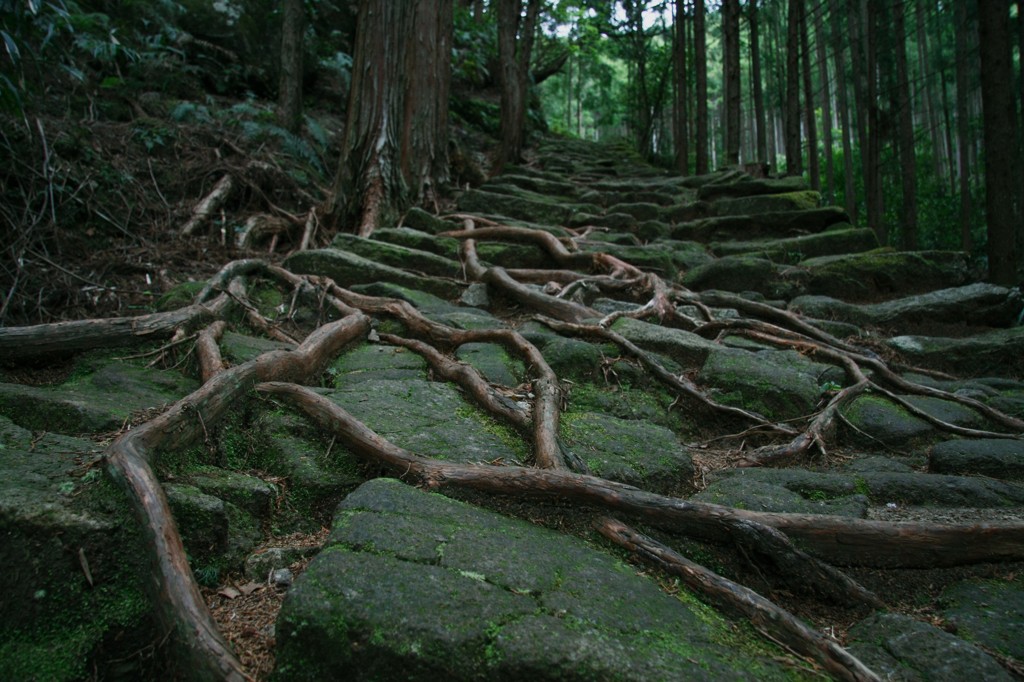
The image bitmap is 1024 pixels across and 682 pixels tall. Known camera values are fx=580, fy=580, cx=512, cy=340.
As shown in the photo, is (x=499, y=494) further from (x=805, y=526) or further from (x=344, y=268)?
(x=344, y=268)

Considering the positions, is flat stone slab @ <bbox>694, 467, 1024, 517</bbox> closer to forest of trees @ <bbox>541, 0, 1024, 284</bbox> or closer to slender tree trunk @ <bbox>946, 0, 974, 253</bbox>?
forest of trees @ <bbox>541, 0, 1024, 284</bbox>

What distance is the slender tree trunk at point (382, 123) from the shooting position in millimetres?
6465

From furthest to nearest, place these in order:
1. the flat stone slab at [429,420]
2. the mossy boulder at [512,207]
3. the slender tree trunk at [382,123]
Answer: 1. the mossy boulder at [512,207]
2. the slender tree trunk at [382,123]
3. the flat stone slab at [429,420]

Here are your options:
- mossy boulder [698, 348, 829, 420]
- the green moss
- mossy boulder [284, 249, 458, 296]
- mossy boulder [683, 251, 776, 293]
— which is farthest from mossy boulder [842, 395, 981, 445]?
the green moss

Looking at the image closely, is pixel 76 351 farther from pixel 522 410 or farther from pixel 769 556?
pixel 769 556

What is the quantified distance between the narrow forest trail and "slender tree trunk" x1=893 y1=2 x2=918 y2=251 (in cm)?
764

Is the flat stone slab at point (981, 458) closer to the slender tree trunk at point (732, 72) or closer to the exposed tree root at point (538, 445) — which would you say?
the exposed tree root at point (538, 445)

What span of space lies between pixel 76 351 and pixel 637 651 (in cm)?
283

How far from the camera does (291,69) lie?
338 inches

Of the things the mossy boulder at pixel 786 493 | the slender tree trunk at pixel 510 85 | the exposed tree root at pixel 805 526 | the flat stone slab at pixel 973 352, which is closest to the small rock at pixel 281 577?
the exposed tree root at pixel 805 526

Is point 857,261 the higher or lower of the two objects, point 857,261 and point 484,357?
the higher

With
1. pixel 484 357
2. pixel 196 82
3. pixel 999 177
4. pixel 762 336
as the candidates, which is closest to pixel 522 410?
pixel 484 357

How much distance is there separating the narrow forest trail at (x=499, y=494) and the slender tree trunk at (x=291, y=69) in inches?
203

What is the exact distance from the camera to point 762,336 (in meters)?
4.27
